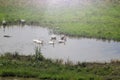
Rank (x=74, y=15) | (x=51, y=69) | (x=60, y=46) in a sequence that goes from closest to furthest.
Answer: (x=51, y=69)
(x=60, y=46)
(x=74, y=15)

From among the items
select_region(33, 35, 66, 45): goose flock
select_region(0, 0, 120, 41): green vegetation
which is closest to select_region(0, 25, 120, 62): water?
select_region(33, 35, 66, 45): goose flock

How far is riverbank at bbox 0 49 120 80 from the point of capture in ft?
88.4

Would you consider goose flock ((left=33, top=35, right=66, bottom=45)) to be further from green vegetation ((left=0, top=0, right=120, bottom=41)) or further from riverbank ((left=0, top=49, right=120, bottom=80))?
riverbank ((left=0, top=49, right=120, bottom=80))

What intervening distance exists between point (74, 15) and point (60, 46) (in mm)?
17037

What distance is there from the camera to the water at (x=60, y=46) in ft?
120

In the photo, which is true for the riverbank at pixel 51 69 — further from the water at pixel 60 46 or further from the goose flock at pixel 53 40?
the goose flock at pixel 53 40

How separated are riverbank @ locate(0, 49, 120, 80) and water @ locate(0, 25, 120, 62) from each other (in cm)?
377

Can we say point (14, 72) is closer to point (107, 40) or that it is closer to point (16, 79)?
point (16, 79)

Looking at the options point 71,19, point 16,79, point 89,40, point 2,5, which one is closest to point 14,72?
point 16,79

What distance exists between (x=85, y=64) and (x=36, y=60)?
372 centimetres

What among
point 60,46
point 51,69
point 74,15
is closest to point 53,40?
point 60,46

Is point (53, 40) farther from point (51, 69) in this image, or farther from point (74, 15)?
point (74, 15)

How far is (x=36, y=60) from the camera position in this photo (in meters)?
31.3

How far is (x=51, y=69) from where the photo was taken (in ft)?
94.1
